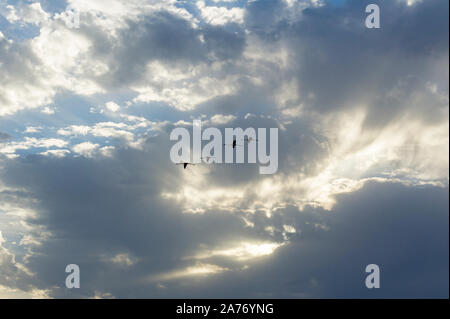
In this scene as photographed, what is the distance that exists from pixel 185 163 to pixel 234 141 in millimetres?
18300

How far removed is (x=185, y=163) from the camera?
127250mm
